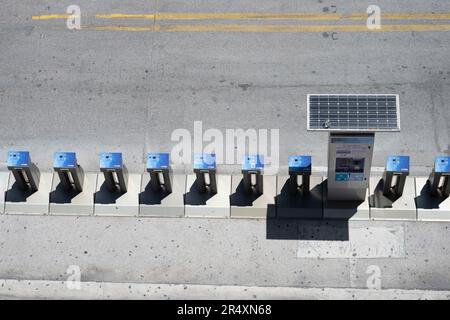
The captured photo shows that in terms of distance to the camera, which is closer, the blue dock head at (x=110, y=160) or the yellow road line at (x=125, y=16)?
the blue dock head at (x=110, y=160)

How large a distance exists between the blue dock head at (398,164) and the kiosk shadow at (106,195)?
463cm

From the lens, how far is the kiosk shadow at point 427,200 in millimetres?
17953

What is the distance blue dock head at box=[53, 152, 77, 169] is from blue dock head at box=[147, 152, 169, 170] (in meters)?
1.28

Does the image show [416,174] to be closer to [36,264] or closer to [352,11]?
[352,11]

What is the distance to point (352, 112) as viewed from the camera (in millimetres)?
16344

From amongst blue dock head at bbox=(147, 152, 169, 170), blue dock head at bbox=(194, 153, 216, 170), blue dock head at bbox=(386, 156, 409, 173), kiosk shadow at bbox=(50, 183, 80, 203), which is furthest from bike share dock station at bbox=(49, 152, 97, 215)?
blue dock head at bbox=(386, 156, 409, 173)

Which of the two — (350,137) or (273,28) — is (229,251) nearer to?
(350,137)

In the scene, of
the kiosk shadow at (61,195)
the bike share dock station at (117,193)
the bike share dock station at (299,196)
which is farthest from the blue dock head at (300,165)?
the kiosk shadow at (61,195)

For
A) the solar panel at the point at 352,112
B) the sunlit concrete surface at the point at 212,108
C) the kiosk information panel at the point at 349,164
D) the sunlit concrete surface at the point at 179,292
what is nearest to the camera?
the solar panel at the point at 352,112

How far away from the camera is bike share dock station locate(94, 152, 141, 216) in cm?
1823

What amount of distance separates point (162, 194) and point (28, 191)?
93.2 inches

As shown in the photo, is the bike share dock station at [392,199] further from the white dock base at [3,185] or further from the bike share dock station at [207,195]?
the white dock base at [3,185]

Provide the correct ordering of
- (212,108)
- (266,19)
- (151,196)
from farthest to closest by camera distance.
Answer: (266,19) < (212,108) < (151,196)

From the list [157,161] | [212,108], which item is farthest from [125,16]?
[157,161]
